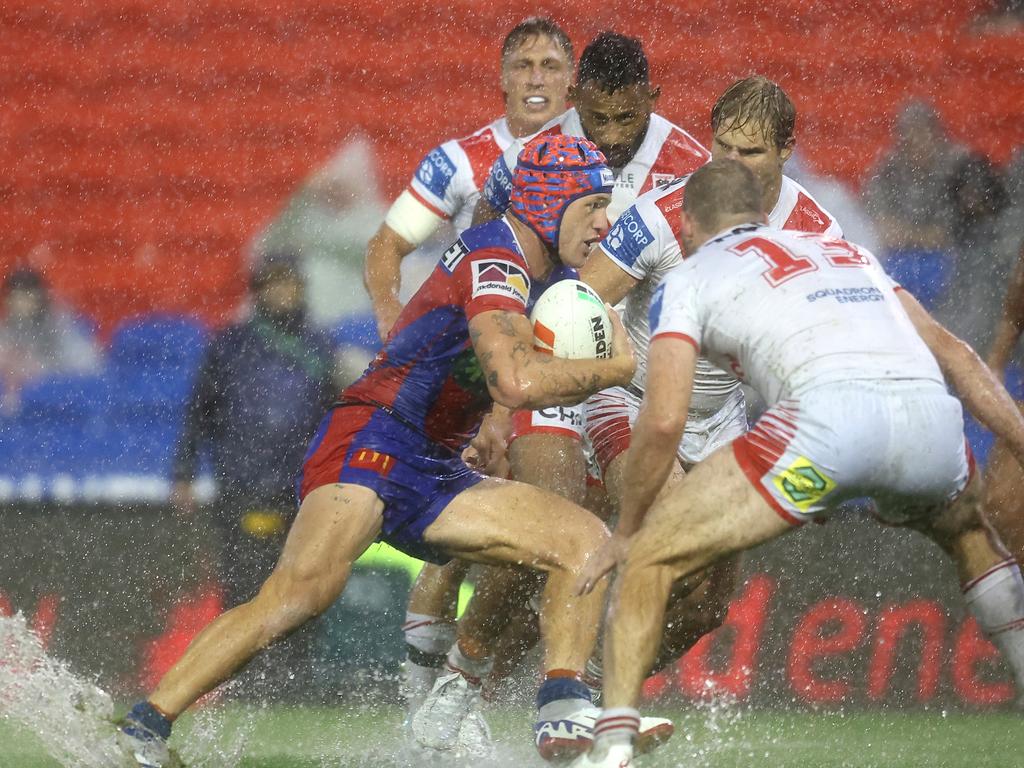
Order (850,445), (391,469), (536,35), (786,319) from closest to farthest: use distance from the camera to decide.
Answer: (850,445) < (786,319) < (391,469) < (536,35)

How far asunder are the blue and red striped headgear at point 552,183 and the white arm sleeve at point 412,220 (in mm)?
2358

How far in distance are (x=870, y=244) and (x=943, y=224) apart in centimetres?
44

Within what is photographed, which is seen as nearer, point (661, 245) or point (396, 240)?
point (661, 245)

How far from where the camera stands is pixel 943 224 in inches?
385

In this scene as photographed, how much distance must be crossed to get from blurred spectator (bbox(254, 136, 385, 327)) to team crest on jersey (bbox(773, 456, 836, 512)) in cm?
508

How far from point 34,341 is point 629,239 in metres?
4.60

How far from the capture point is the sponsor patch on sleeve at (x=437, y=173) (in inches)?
317

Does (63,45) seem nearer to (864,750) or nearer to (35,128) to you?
(35,128)

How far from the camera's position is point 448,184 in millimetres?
8047

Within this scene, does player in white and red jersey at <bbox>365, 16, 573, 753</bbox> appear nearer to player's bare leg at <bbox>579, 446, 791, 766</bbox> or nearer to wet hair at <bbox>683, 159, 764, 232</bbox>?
wet hair at <bbox>683, 159, 764, 232</bbox>

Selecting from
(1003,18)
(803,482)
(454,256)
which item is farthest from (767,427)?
(1003,18)

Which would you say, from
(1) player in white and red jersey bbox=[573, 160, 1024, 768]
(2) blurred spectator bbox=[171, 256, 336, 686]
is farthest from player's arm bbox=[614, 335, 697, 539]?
(2) blurred spectator bbox=[171, 256, 336, 686]

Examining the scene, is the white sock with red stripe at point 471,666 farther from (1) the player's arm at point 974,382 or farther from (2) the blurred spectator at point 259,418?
(1) the player's arm at point 974,382

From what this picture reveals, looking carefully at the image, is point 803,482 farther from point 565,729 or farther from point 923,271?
point 923,271
